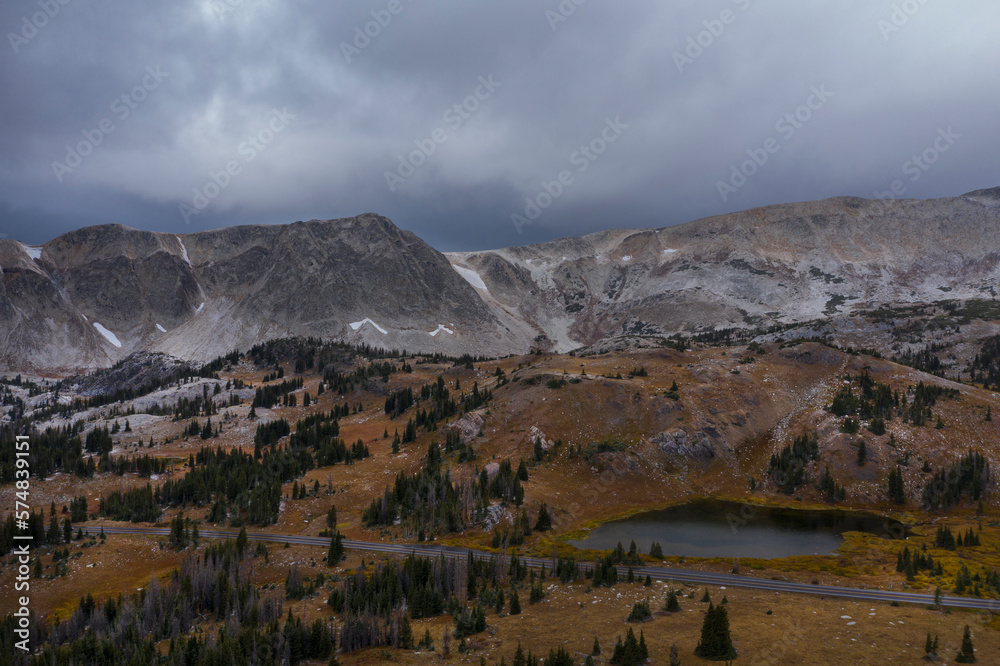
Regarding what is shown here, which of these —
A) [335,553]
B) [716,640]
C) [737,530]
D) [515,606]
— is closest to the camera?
[716,640]

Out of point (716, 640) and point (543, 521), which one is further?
point (543, 521)

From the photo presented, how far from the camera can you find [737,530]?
6988 cm

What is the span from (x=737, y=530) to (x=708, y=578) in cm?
1955

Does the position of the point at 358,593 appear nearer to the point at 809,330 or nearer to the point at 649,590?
the point at 649,590

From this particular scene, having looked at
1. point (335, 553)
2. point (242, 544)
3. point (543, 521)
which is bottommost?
point (543, 521)

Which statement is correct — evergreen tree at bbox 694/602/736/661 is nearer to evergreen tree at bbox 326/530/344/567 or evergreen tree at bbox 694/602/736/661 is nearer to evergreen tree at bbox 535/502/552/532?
evergreen tree at bbox 535/502/552/532

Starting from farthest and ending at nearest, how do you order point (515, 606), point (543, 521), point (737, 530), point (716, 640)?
point (543, 521)
point (737, 530)
point (515, 606)
point (716, 640)

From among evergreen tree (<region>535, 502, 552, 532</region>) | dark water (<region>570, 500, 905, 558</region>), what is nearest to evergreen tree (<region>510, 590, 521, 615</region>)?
dark water (<region>570, 500, 905, 558</region>)

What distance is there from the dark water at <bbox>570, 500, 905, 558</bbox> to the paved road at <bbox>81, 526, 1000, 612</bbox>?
7249 mm

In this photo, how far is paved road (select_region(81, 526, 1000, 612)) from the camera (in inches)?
1853

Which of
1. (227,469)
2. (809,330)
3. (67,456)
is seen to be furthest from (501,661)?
(809,330)

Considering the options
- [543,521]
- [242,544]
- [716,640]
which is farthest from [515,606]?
[242,544]

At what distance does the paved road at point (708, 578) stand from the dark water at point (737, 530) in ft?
23.8

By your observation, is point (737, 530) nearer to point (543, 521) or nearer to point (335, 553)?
point (543, 521)
